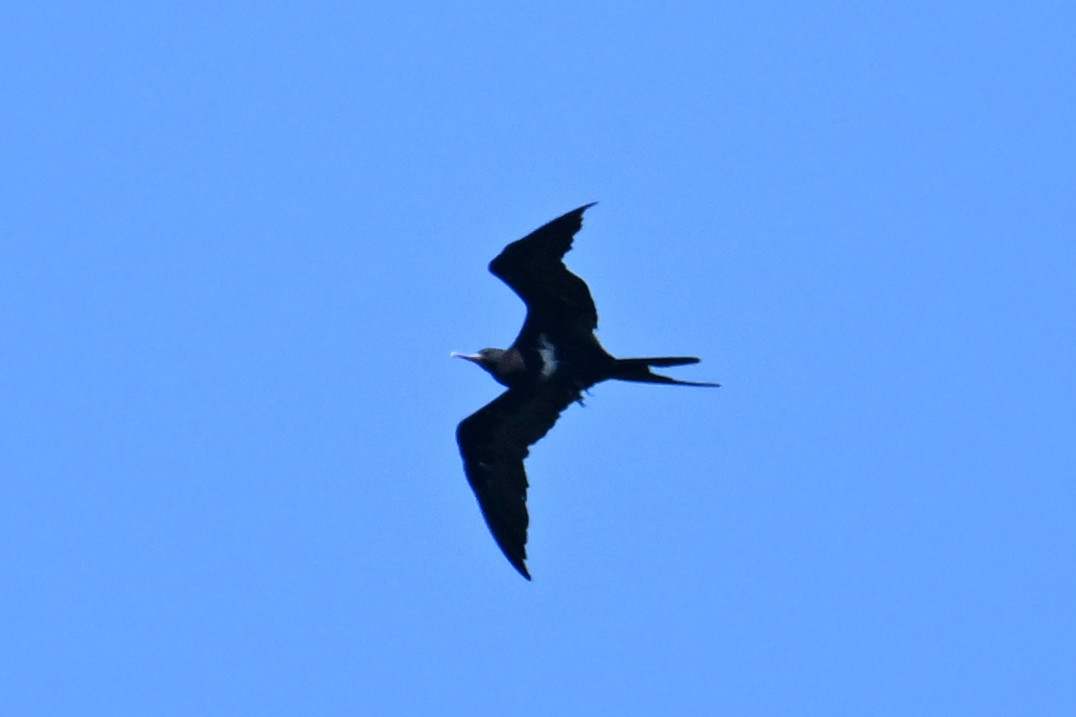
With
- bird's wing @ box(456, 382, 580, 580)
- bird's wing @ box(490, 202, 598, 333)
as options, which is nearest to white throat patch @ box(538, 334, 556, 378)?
bird's wing @ box(490, 202, 598, 333)

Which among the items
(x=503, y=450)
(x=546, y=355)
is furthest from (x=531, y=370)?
(x=503, y=450)

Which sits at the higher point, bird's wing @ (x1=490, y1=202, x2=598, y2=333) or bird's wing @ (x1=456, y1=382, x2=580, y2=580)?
bird's wing @ (x1=490, y1=202, x2=598, y2=333)

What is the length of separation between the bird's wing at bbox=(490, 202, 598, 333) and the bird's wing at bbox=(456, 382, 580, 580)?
0.86 meters

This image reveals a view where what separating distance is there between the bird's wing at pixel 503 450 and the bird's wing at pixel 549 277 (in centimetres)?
86

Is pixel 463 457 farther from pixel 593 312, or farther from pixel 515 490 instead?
pixel 593 312

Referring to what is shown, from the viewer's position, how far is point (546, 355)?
418 inches

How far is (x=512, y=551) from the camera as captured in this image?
36.0 ft

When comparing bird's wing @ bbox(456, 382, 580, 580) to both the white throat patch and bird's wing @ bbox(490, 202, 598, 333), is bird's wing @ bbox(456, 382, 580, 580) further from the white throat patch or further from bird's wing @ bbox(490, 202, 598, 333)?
bird's wing @ bbox(490, 202, 598, 333)

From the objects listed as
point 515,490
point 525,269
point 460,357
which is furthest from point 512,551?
point 525,269

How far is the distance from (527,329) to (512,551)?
61.8 inches

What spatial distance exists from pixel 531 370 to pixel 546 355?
17 cm

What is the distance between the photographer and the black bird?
33.2ft

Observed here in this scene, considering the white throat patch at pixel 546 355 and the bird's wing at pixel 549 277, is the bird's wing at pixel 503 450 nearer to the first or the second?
the white throat patch at pixel 546 355

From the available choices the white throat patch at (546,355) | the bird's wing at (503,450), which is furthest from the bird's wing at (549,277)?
the bird's wing at (503,450)
